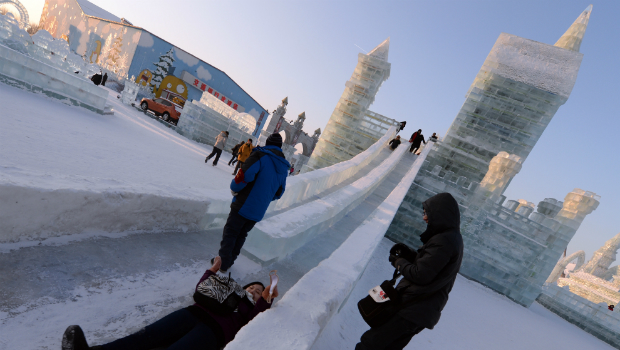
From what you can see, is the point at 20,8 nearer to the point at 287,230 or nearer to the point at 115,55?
the point at 115,55

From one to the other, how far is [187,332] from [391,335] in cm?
146

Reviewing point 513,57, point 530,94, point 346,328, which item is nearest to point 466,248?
point 530,94

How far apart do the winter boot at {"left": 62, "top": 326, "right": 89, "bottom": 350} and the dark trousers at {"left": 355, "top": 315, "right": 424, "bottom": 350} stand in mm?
1848

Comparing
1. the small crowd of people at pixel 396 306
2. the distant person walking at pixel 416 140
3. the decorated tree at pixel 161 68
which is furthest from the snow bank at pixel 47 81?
the decorated tree at pixel 161 68

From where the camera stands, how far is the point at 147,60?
32.4 m

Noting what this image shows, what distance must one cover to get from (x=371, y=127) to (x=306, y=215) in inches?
471

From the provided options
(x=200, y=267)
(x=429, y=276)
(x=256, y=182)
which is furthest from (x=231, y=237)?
(x=429, y=276)

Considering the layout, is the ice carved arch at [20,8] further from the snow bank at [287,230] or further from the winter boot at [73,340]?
the winter boot at [73,340]

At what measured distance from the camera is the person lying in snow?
5.29 feet

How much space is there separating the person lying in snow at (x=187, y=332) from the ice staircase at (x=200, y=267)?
9.5 inches

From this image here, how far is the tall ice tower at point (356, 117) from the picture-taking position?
49.2ft

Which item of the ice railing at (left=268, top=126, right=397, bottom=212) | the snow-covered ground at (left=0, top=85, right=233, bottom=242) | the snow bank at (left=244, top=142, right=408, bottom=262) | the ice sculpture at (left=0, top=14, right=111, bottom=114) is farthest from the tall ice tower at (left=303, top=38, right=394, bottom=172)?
the snow bank at (left=244, top=142, right=408, bottom=262)

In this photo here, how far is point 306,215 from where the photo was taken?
429cm

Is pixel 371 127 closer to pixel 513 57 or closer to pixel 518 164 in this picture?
pixel 518 164
